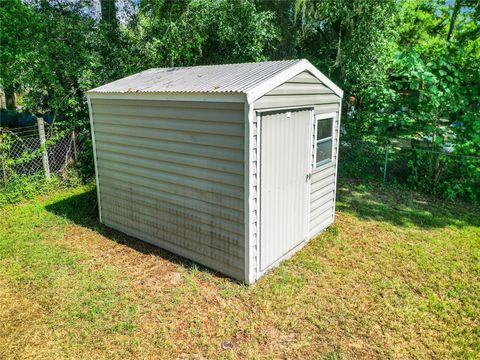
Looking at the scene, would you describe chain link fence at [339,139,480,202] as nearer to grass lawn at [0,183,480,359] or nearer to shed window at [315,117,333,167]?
grass lawn at [0,183,480,359]

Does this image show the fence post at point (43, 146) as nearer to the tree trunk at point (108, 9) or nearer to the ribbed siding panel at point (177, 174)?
the ribbed siding panel at point (177, 174)

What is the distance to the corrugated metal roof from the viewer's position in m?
4.17

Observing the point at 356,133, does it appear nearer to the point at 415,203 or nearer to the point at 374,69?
the point at 374,69

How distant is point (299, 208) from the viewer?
5.17 meters

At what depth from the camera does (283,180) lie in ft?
15.4

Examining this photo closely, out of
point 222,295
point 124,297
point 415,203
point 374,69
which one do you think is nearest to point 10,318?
point 124,297

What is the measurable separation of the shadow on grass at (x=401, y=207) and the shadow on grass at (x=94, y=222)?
142 inches

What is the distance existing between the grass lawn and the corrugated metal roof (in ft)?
7.77

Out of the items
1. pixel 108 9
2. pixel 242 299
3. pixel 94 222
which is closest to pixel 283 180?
pixel 242 299

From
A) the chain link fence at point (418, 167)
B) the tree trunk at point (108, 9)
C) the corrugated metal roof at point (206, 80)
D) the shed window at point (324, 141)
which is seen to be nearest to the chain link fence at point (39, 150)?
the corrugated metal roof at point (206, 80)

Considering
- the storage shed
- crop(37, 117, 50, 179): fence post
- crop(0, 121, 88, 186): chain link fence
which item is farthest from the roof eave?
crop(37, 117, 50, 179): fence post

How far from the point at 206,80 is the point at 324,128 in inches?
81.3

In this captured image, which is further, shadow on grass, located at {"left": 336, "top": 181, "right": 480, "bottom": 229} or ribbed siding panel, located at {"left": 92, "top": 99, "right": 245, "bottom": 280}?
shadow on grass, located at {"left": 336, "top": 181, "right": 480, "bottom": 229}

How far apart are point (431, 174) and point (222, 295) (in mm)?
6179
